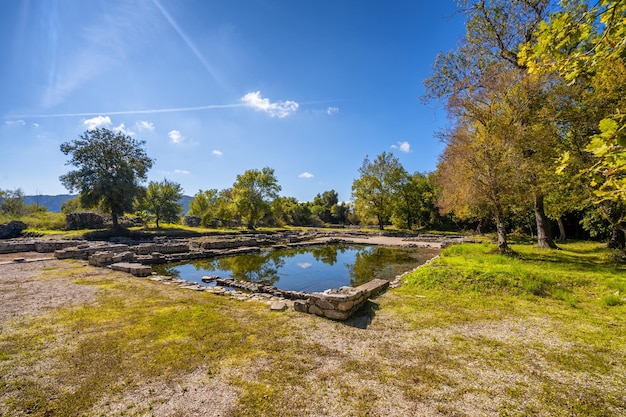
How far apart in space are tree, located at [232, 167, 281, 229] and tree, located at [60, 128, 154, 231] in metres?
13.2

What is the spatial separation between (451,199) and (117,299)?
57.3 ft

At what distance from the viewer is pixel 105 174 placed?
97.8 ft

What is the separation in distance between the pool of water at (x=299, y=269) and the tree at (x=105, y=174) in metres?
19.2

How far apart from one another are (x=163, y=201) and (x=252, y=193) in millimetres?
12630

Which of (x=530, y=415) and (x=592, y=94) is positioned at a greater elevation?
(x=592, y=94)

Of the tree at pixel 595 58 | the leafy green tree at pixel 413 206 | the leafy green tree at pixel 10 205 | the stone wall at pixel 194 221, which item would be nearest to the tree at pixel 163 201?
the stone wall at pixel 194 221

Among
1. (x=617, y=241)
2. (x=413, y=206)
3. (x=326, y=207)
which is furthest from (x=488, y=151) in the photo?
(x=326, y=207)

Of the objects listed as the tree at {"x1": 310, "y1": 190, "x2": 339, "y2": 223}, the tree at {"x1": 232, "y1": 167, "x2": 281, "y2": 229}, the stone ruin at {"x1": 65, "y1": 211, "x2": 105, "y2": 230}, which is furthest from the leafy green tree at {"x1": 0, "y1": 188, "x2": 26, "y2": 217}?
the tree at {"x1": 310, "y1": 190, "x2": 339, "y2": 223}

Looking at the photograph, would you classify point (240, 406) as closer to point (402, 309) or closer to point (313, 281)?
point (402, 309)

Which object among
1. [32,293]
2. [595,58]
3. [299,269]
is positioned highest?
[595,58]

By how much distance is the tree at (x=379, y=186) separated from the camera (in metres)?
37.9

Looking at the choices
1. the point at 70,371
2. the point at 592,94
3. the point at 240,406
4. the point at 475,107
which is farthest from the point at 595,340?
the point at 475,107

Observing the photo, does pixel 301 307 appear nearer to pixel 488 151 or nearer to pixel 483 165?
pixel 483 165

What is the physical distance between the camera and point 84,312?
22.6 feet
